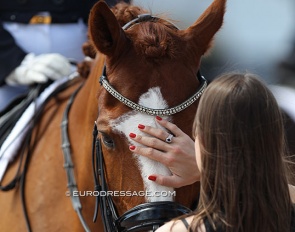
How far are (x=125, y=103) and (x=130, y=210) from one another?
16.3 inches

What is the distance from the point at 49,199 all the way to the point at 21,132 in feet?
1.36

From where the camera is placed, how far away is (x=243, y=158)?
1812 millimetres

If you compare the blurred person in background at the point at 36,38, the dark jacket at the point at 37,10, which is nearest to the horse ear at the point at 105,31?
the blurred person in background at the point at 36,38

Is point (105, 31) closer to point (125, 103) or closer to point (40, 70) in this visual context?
point (125, 103)

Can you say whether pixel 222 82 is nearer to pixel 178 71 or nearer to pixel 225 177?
pixel 225 177

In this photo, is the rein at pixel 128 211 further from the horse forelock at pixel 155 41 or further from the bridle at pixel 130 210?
the horse forelock at pixel 155 41

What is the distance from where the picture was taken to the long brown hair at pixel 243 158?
1.80 meters

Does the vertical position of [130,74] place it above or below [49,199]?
above

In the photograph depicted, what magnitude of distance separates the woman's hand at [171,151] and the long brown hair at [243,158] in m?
0.44

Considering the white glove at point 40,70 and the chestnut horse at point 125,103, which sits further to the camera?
the white glove at point 40,70

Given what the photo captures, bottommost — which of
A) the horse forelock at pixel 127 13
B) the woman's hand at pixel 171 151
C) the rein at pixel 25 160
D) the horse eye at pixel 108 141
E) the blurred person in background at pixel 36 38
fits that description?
the rein at pixel 25 160

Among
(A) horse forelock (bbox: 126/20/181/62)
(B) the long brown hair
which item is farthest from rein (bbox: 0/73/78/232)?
(B) the long brown hair

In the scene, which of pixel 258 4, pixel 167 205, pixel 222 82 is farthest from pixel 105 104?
pixel 258 4

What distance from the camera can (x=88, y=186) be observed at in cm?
283
